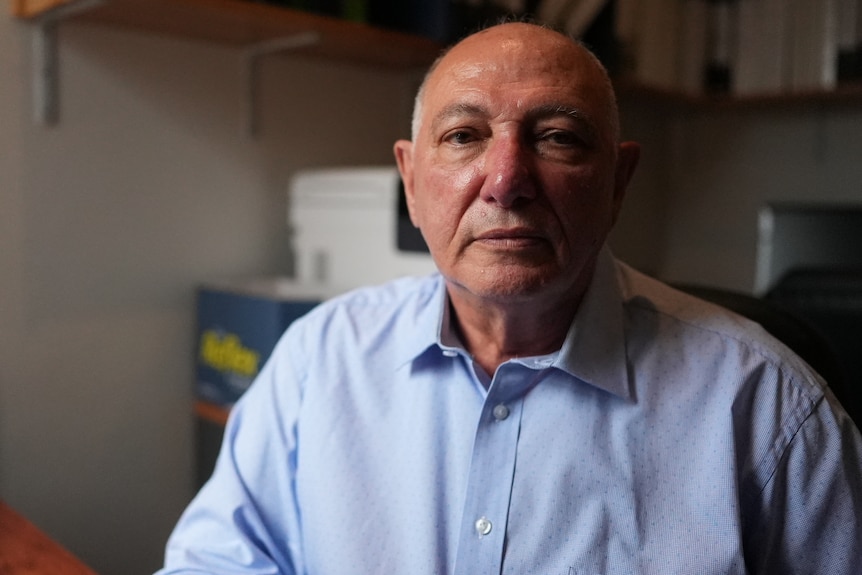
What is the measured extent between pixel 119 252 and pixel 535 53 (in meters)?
0.98

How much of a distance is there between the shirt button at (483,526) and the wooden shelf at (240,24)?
0.96 metres

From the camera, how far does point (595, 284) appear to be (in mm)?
878

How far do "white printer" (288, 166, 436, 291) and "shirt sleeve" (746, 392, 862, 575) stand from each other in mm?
703

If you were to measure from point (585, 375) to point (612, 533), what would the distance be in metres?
0.16

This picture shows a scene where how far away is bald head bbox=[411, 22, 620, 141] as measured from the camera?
82cm

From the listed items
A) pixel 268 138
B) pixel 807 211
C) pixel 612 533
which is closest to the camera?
pixel 612 533

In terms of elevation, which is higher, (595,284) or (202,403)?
(595,284)

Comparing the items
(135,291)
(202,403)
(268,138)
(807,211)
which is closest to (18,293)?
(135,291)

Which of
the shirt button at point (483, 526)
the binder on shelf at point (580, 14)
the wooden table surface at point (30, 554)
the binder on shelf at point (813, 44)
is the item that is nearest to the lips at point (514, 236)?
the shirt button at point (483, 526)

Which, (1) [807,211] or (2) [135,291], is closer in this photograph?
(2) [135,291]

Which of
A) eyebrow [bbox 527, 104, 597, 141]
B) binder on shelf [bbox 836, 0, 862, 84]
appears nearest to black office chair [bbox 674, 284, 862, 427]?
eyebrow [bbox 527, 104, 597, 141]

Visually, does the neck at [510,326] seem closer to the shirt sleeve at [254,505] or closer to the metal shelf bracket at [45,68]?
the shirt sleeve at [254,505]

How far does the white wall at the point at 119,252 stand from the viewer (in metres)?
1.34

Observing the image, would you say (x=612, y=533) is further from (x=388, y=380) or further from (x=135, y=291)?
(x=135, y=291)
